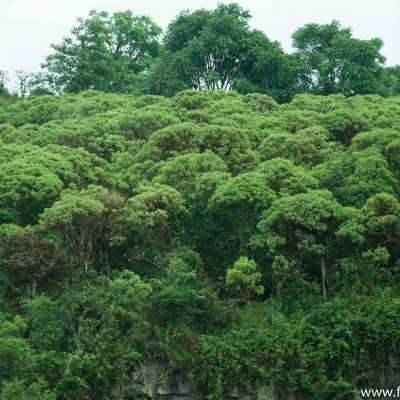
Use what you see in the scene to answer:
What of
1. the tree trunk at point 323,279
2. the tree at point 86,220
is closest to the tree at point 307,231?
the tree trunk at point 323,279

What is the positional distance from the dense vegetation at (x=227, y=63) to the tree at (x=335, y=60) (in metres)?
0.05

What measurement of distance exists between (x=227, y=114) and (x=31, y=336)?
51.1 feet

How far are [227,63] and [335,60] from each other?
A: 587 cm

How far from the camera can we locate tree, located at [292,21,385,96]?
4047 centimetres

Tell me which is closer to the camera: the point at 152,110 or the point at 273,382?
the point at 273,382

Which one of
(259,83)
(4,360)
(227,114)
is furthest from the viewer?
(259,83)

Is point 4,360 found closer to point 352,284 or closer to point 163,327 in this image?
point 163,327

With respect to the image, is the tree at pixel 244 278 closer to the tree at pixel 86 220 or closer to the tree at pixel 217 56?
the tree at pixel 86 220

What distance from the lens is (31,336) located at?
20656 millimetres

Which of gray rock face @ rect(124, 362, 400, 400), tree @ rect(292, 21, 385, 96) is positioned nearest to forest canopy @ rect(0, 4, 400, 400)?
gray rock face @ rect(124, 362, 400, 400)

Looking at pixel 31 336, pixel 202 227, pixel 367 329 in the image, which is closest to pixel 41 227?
pixel 31 336

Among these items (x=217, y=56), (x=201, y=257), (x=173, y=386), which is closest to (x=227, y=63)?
(x=217, y=56)

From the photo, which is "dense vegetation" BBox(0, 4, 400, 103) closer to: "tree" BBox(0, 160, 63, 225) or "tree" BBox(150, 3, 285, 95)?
"tree" BBox(150, 3, 285, 95)

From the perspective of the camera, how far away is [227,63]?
43219 millimetres
